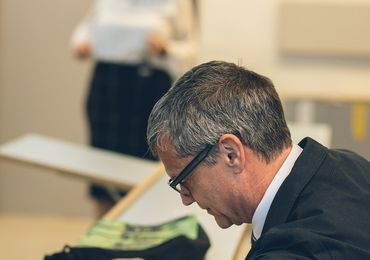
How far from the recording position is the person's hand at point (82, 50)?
3.89 m

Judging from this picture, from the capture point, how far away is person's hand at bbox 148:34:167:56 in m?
3.78

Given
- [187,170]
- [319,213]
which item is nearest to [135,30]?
[187,170]

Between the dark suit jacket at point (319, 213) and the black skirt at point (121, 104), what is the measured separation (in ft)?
8.22

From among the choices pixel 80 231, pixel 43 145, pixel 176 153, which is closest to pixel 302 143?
pixel 176 153

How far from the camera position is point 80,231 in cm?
543

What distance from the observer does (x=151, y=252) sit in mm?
1972

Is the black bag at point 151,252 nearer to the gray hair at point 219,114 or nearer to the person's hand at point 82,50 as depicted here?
the gray hair at point 219,114

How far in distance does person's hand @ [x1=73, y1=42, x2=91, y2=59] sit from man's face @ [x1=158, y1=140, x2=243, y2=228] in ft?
8.03

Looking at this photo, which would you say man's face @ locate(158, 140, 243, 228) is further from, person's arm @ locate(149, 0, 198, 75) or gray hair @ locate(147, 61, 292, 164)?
person's arm @ locate(149, 0, 198, 75)

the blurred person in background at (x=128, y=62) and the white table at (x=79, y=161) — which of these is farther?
the blurred person in background at (x=128, y=62)

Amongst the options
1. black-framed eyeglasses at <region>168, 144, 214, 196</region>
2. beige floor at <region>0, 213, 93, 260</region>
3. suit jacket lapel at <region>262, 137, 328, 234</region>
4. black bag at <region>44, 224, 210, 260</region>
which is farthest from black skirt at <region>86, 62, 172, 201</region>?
suit jacket lapel at <region>262, 137, 328, 234</region>

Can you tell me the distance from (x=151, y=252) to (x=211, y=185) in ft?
1.81

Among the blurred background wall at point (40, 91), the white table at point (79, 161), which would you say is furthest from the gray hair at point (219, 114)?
the blurred background wall at point (40, 91)

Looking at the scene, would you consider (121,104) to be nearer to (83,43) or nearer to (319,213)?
(83,43)
